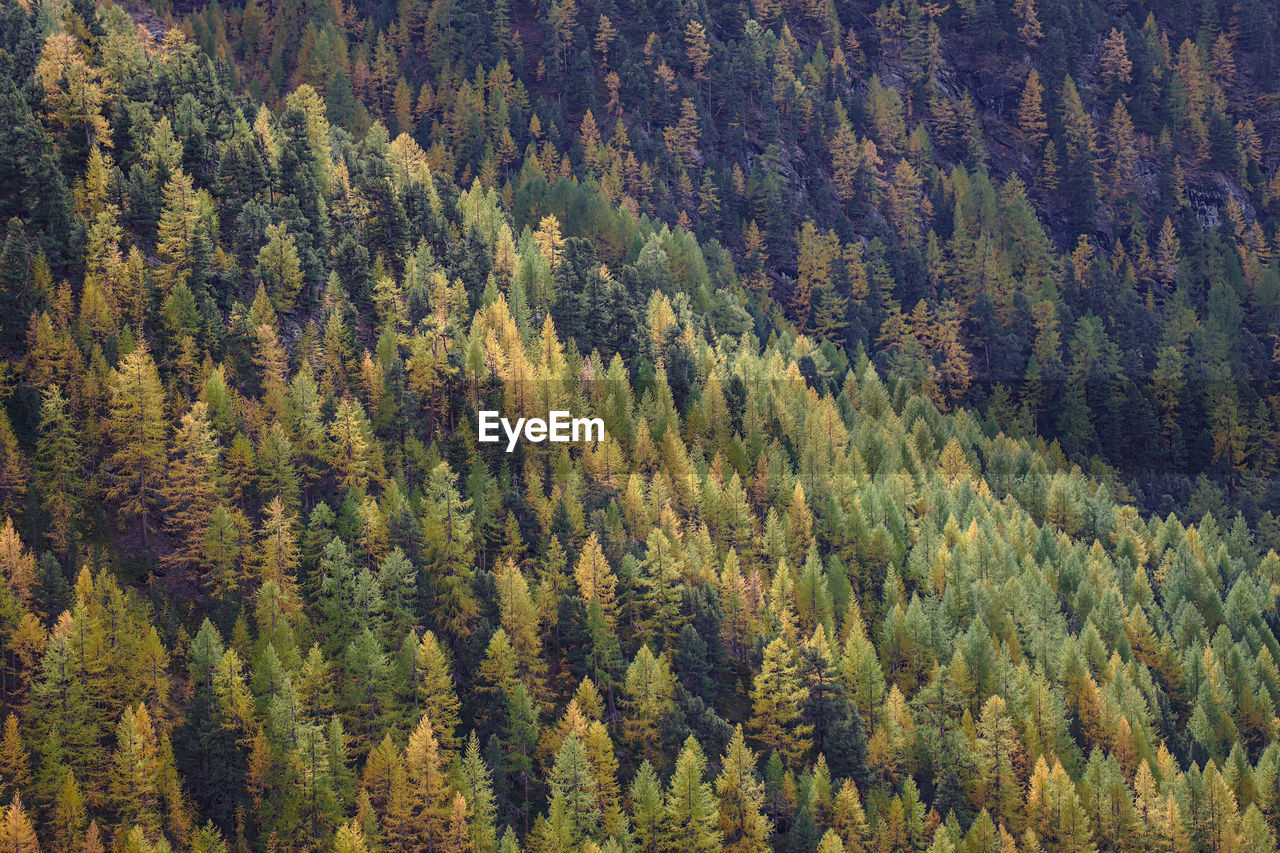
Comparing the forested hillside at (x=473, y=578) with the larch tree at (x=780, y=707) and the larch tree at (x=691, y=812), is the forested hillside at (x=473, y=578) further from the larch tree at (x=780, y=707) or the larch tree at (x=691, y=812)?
the larch tree at (x=780, y=707)

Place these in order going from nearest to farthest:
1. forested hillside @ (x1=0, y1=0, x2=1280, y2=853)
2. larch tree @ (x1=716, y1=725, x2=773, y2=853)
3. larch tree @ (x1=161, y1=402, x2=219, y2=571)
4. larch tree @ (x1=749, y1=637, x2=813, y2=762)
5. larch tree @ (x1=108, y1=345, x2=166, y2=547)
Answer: forested hillside @ (x1=0, y1=0, x2=1280, y2=853), larch tree @ (x1=716, y1=725, x2=773, y2=853), larch tree @ (x1=749, y1=637, x2=813, y2=762), larch tree @ (x1=161, y1=402, x2=219, y2=571), larch tree @ (x1=108, y1=345, x2=166, y2=547)

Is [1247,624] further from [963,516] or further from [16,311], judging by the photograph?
[16,311]

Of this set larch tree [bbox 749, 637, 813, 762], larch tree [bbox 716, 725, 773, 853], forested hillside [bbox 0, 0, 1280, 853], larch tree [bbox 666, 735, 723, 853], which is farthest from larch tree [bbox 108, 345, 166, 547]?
larch tree [bbox 749, 637, 813, 762]

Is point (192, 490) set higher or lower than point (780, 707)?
higher

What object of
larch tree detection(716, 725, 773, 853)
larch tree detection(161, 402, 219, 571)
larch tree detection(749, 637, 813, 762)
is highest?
larch tree detection(161, 402, 219, 571)

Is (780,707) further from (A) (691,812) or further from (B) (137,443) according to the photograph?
(B) (137,443)

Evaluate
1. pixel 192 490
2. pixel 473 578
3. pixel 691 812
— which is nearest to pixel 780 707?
pixel 691 812

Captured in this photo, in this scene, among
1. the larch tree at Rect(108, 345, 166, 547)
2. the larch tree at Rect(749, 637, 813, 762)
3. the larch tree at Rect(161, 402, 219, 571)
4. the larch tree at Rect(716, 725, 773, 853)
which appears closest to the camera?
the larch tree at Rect(716, 725, 773, 853)

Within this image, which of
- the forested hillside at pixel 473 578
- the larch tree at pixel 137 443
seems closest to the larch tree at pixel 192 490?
the forested hillside at pixel 473 578

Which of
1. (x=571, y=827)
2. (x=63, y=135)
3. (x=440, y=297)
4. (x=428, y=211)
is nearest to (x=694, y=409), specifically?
(x=440, y=297)

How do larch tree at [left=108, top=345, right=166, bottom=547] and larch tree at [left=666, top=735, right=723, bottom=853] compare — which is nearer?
larch tree at [left=666, top=735, right=723, bottom=853]

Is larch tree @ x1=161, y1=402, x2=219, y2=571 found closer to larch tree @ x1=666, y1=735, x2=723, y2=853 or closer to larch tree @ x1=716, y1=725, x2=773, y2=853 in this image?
larch tree @ x1=666, y1=735, x2=723, y2=853
